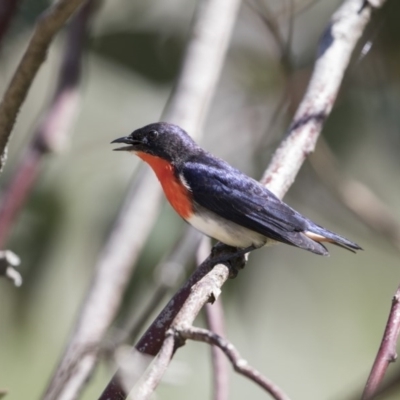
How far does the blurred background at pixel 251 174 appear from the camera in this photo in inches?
164

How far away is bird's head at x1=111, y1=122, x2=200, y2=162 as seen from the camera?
3.24 metres

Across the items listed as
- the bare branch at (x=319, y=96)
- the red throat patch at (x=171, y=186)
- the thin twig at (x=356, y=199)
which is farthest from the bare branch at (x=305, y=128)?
the thin twig at (x=356, y=199)

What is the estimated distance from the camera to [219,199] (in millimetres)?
3111

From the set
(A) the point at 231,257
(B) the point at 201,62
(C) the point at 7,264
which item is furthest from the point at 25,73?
(B) the point at 201,62

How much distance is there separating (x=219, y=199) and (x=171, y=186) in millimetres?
217

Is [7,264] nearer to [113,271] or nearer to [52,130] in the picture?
[113,271]

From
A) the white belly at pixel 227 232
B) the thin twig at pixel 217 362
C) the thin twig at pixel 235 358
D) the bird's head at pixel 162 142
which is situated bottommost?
the thin twig at pixel 217 362

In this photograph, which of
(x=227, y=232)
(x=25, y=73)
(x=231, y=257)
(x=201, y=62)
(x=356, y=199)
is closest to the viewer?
(x=25, y=73)

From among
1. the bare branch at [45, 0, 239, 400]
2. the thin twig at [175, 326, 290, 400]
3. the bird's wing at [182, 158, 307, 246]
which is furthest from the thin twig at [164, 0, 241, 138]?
the thin twig at [175, 326, 290, 400]

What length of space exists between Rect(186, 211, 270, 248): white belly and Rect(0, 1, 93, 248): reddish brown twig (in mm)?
755

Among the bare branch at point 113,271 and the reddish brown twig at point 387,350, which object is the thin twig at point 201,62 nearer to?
the bare branch at point 113,271

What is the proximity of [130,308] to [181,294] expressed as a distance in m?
1.70

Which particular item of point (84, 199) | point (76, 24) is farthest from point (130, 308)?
point (76, 24)

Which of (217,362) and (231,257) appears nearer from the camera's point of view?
(231,257)
